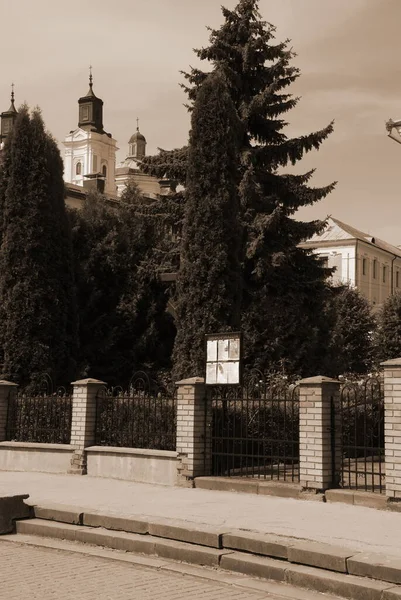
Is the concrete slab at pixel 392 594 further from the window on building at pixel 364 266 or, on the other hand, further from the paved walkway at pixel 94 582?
the window on building at pixel 364 266

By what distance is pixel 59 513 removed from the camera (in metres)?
10.1

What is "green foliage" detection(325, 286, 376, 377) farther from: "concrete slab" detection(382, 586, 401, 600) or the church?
the church

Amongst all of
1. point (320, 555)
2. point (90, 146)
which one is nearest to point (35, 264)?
point (320, 555)

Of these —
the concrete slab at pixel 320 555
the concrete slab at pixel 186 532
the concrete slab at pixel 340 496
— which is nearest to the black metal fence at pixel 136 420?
the concrete slab at pixel 340 496

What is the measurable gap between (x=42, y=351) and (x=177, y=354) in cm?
372

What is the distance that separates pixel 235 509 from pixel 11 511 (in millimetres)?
2822

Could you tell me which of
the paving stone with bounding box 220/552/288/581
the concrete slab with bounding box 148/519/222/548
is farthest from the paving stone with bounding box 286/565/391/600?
the concrete slab with bounding box 148/519/222/548

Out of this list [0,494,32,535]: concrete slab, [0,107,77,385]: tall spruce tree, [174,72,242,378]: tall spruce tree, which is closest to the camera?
[0,494,32,535]: concrete slab

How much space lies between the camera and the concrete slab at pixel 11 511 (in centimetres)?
994

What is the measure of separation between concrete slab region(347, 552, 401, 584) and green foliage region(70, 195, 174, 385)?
1896 centimetres

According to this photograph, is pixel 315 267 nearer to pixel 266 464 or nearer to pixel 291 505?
pixel 266 464

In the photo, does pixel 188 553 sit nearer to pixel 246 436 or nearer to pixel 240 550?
pixel 240 550

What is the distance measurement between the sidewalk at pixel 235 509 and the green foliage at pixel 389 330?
32.9m

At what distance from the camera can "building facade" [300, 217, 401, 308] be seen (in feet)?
227
